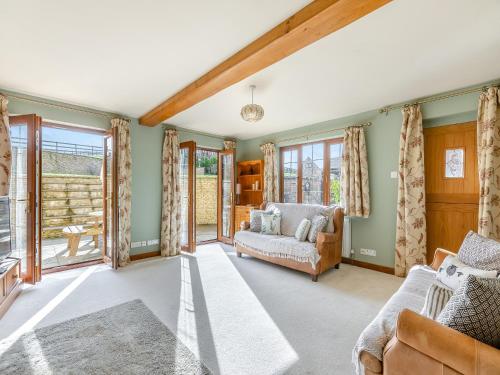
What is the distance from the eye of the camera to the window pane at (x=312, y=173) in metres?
4.70

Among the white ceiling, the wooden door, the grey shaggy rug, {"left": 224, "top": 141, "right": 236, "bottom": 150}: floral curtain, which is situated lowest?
the grey shaggy rug

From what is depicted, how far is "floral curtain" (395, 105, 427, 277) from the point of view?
3365 millimetres

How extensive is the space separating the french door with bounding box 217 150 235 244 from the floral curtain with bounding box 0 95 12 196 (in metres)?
3.51

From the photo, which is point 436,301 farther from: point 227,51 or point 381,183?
point 381,183

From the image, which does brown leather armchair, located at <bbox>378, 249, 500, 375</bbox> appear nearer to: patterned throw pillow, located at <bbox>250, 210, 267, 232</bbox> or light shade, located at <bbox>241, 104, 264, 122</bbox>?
light shade, located at <bbox>241, 104, 264, 122</bbox>

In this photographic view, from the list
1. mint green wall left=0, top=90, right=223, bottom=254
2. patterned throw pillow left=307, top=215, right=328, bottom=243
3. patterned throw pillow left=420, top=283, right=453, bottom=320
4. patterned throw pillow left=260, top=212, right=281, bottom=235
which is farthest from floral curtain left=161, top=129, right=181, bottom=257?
patterned throw pillow left=420, top=283, right=453, bottom=320

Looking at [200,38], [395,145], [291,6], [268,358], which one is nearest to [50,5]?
[200,38]

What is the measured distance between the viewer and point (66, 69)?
8.50 ft

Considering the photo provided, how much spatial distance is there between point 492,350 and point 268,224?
337 cm

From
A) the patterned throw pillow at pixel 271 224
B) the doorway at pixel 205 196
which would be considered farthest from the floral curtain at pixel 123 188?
the doorway at pixel 205 196

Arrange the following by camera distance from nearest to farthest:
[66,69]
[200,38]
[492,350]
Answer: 1. [492,350]
2. [200,38]
3. [66,69]

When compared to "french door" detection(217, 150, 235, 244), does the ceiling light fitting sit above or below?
above

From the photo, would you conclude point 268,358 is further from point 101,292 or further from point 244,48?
point 244,48

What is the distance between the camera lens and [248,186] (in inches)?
232
